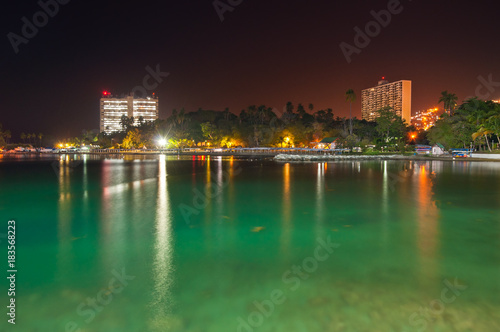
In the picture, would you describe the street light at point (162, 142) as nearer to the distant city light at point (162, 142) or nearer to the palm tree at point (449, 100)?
the distant city light at point (162, 142)

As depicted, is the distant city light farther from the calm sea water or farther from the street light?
the calm sea water

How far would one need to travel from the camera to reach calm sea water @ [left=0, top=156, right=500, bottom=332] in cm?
390

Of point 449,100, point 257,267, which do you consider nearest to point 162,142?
point 449,100

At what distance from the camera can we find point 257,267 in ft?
17.9

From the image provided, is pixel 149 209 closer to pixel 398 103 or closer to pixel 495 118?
pixel 495 118

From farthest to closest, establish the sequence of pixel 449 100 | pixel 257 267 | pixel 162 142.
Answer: pixel 162 142 → pixel 449 100 → pixel 257 267

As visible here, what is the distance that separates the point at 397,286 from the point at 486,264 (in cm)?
204

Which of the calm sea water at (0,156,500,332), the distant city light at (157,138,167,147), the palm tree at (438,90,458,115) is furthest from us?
the distant city light at (157,138,167,147)

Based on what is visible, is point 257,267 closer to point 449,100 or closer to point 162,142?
point 449,100

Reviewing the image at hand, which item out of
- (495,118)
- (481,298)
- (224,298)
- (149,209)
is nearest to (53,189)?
(149,209)

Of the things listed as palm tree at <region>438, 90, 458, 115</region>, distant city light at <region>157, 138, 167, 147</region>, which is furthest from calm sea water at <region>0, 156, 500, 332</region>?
distant city light at <region>157, 138, 167, 147</region>

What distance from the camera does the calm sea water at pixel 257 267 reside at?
3896 millimetres

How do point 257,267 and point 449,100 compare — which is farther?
point 449,100

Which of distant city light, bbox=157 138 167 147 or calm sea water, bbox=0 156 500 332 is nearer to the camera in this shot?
calm sea water, bbox=0 156 500 332
